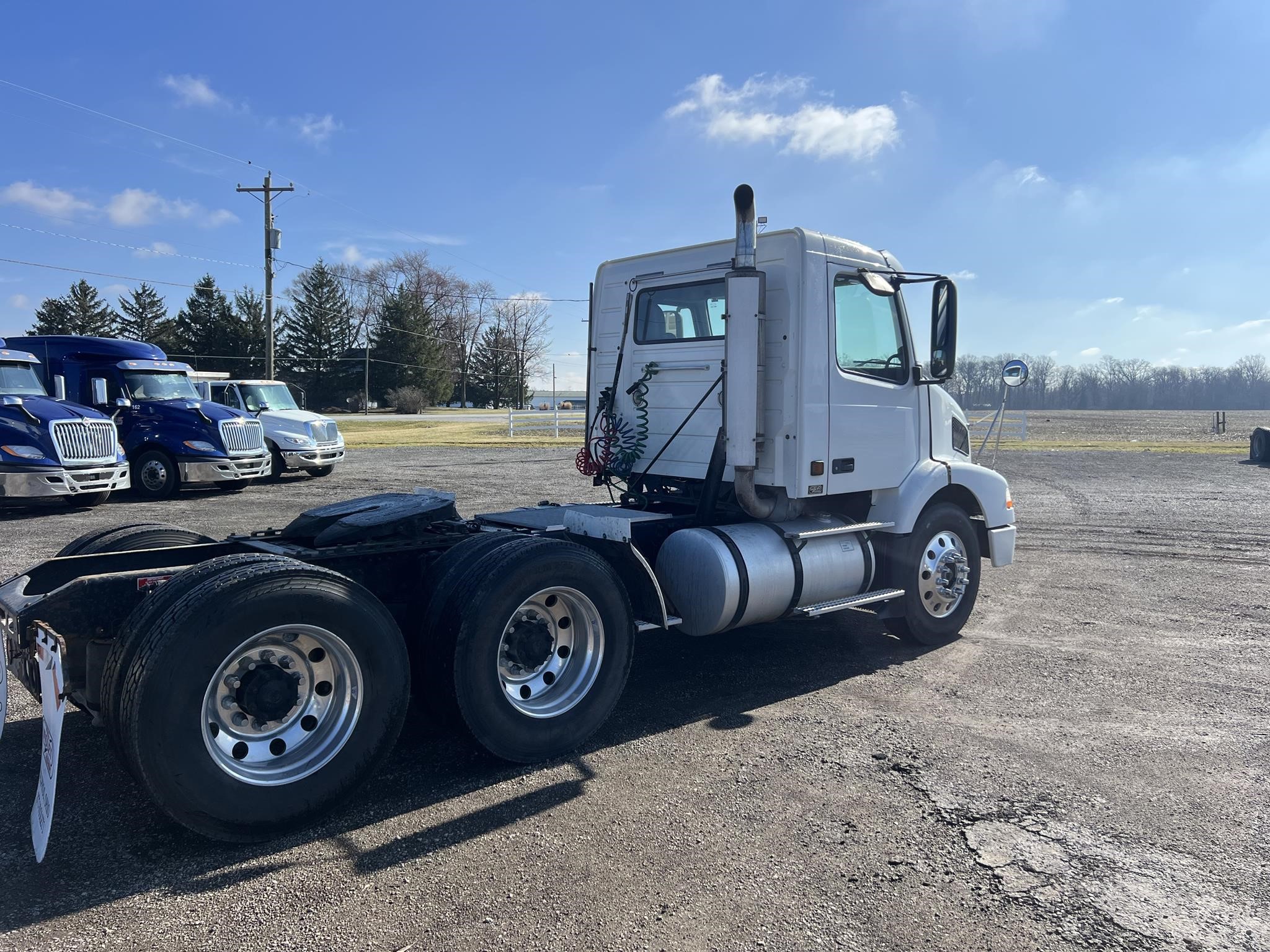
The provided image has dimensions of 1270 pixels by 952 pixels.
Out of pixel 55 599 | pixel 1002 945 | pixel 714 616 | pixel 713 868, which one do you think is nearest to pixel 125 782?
pixel 55 599

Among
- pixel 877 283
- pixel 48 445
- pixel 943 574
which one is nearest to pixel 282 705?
pixel 877 283

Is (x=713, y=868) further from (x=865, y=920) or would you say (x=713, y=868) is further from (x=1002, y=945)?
(x=1002, y=945)

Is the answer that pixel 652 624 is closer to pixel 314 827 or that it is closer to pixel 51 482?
pixel 314 827

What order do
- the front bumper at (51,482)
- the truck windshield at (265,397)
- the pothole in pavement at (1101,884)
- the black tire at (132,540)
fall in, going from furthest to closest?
the truck windshield at (265,397)
the front bumper at (51,482)
the black tire at (132,540)
the pothole in pavement at (1101,884)

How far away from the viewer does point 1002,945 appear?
2965mm

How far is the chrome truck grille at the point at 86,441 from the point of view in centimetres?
1378

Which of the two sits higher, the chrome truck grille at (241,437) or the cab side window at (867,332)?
the cab side window at (867,332)

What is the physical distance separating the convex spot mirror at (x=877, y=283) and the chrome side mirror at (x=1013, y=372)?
5.16 feet

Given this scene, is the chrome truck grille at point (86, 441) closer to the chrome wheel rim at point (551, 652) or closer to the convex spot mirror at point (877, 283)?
the chrome wheel rim at point (551, 652)

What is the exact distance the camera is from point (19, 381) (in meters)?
14.5

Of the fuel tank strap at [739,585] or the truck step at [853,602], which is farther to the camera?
the truck step at [853,602]

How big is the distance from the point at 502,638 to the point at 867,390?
3284mm

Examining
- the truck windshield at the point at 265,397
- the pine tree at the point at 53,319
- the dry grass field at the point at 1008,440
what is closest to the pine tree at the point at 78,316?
the pine tree at the point at 53,319

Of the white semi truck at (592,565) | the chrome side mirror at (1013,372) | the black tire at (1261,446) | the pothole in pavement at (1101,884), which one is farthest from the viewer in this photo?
the black tire at (1261,446)
